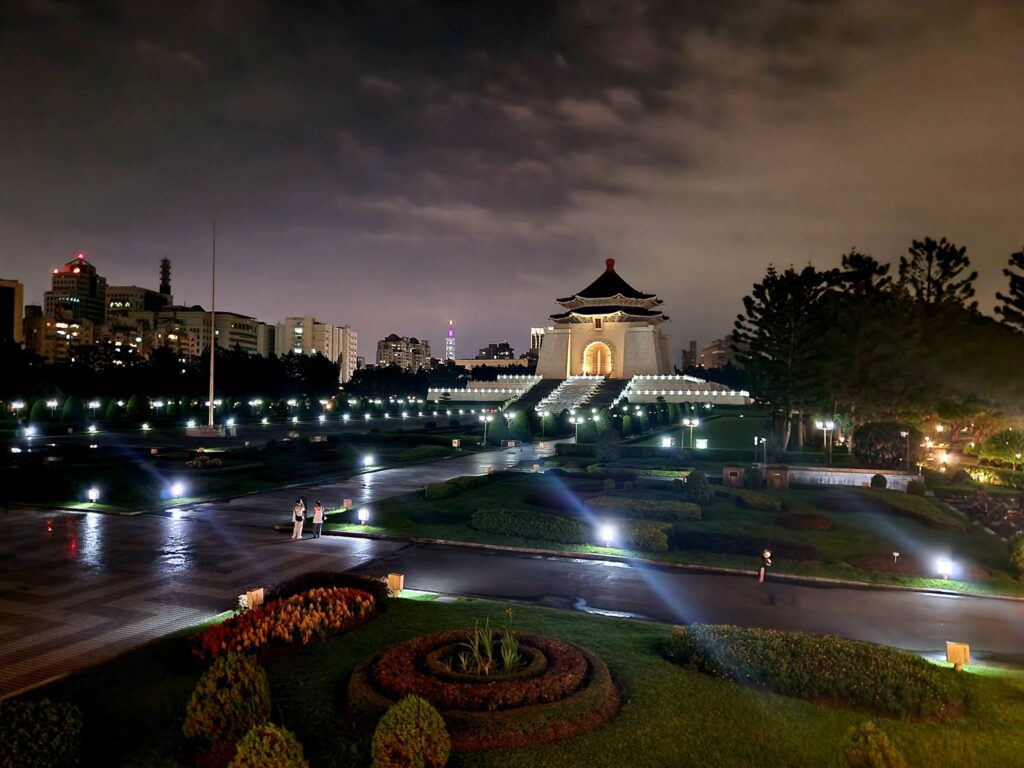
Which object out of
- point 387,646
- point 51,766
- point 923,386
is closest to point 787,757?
point 387,646

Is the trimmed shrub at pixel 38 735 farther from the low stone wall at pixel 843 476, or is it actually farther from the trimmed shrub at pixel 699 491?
the low stone wall at pixel 843 476

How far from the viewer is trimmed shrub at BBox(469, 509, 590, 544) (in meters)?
17.8

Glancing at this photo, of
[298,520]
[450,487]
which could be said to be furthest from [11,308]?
[298,520]

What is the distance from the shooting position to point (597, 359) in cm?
9162

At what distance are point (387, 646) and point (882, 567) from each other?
11.6 metres

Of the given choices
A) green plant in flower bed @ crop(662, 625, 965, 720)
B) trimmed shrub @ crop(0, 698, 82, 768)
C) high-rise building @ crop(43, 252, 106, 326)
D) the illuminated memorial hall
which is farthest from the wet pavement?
high-rise building @ crop(43, 252, 106, 326)

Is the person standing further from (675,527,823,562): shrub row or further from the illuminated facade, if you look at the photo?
the illuminated facade

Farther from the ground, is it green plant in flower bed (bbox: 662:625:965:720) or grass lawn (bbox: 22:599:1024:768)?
green plant in flower bed (bbox: 662:625:965:720)

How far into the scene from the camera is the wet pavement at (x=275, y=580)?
35.4 feet

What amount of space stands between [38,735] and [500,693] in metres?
4.45

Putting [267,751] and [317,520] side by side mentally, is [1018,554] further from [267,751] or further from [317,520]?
[317,520]

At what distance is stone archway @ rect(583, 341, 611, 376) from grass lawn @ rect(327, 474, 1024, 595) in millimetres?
64678

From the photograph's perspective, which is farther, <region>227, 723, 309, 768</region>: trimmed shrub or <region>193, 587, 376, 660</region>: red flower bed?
<region>193, 587, 376, 660</region>: red flower bed

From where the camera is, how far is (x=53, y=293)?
179 m
